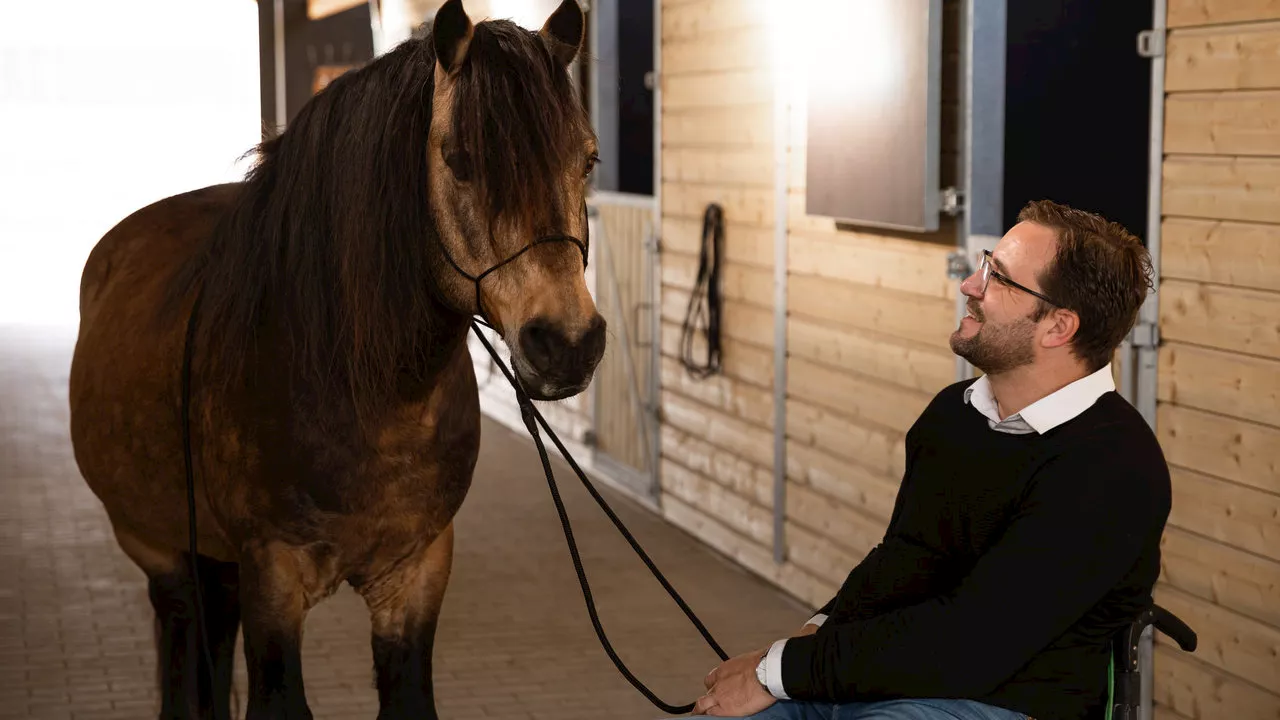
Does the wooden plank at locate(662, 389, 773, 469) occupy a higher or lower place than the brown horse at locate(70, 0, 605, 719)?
lower

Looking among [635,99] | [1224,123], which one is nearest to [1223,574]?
[1224,123]

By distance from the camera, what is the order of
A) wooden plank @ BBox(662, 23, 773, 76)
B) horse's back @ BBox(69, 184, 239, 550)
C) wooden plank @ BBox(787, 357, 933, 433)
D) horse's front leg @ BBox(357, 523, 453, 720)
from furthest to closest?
wooden plank @ BBox(662, 23, 773, 76), wooden plank @ BBox(787, 357, 933, 433), horse's back @ BBox(69, 184, 239, 550), horse's front leg @ BBox(357, 523, 453, 720)

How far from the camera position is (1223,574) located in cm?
298

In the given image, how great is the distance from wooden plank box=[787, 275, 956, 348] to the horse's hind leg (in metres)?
1.82

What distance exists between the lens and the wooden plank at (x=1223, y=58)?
2.76m

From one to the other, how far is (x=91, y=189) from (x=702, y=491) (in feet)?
38.2

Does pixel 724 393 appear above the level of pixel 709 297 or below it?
below

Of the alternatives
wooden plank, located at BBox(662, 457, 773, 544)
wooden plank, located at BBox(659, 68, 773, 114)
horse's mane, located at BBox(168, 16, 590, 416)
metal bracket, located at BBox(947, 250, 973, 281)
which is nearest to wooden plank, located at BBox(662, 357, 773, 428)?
wooden plank, located at BBox(662, 457, 773, 544)

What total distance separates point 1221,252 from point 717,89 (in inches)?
99.1

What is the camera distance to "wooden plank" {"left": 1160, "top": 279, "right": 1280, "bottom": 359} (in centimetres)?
281

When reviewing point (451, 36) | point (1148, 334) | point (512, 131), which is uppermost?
point (451, 36)

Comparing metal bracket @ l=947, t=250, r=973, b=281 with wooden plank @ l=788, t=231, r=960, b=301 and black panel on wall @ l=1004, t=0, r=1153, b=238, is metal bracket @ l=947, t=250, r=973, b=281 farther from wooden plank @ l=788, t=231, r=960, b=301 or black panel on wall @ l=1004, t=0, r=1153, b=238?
black panel on wall @ l=1004, t=0, r=1153, b=238

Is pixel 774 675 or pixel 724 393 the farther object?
pixel 724 393

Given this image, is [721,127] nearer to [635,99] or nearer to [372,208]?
[635,99]
